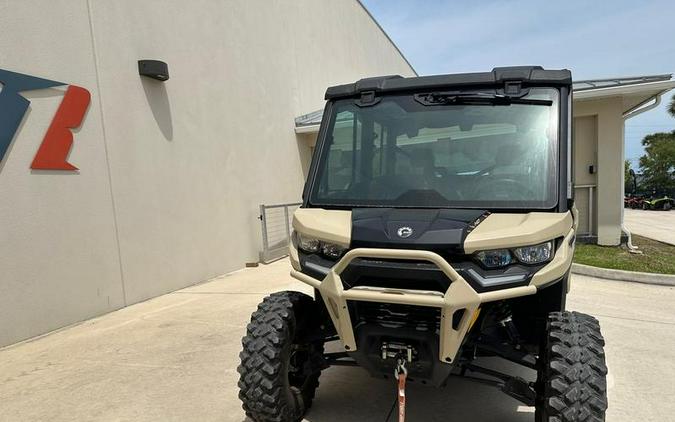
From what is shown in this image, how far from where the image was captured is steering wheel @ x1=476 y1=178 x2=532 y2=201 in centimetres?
263

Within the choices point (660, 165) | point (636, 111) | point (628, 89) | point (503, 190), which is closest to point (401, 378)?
point (503, 190)

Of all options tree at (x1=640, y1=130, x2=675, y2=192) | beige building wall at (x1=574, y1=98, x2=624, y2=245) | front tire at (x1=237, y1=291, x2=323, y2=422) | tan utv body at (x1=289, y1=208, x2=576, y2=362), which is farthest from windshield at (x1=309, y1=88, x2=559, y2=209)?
tree at (x1=640, y1=130, x2=675, y2=192)

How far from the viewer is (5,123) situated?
15.9 ft

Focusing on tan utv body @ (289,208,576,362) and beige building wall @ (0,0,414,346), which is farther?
beige building wall @ (0,0,414,346)

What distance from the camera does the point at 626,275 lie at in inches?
277

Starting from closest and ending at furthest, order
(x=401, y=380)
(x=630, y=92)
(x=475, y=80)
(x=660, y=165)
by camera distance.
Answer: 1. (x=401, y=380)
2. (x=475, y=80)
3. (x=630, y=92)
4. (x=660, y=165)

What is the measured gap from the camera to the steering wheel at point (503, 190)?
263 cm

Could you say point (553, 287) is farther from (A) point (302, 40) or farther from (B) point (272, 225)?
(A) point (302, 40)

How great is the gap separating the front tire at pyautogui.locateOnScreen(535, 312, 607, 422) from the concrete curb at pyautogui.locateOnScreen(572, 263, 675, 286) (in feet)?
18.2

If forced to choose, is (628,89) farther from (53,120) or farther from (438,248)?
(53,120)

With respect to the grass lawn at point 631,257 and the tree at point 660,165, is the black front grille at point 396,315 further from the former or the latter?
the tree at point 660,165

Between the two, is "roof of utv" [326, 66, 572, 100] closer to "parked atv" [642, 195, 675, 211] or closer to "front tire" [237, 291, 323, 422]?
"front tire" [237, 291, 323, 422]

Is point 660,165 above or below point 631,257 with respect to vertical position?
above

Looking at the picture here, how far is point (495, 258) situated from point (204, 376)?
2834 millimetres
